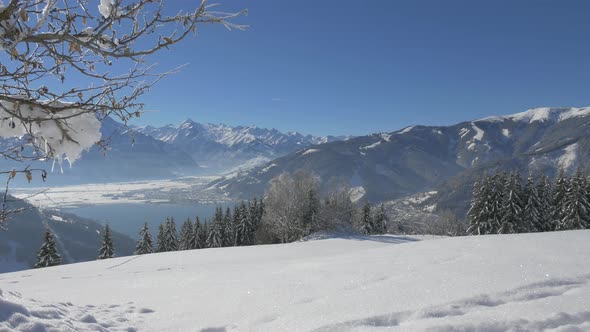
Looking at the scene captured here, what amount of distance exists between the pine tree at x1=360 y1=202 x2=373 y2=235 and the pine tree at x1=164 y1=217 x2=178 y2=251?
77.7ft

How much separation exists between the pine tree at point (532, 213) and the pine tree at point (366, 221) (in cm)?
1521

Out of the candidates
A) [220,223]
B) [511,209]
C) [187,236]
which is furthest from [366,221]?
[187,236]

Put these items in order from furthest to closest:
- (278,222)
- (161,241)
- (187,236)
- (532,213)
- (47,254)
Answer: (187,236), (161,241), (278,222), (532,213), (47,254)

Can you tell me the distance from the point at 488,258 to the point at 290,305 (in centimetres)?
394

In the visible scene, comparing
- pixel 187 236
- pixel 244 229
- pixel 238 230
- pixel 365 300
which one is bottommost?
pixel 187 236

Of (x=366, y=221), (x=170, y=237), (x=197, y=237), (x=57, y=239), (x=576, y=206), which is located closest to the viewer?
(x=576, y=206)

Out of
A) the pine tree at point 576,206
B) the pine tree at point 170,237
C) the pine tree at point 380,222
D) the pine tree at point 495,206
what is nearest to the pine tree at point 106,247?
the pine tree at point 170,237

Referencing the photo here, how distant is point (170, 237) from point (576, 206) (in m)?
43.4

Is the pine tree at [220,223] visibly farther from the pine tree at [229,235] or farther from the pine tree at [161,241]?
the pine tree at [161,241]

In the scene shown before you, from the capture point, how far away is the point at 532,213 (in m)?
31.6

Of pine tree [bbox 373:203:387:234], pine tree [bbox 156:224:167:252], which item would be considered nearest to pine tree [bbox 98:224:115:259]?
pine tree [bbox 156:224:167:252]

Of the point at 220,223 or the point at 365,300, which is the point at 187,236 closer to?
the point at 220,223

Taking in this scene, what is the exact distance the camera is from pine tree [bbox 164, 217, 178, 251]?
41.6m

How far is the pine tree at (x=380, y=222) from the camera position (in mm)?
40972
